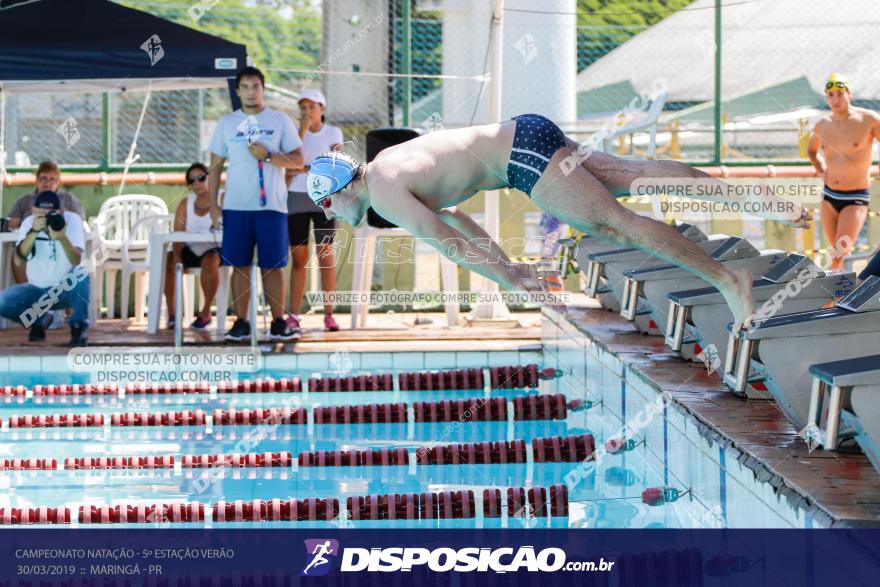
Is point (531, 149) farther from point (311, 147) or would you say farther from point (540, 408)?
point (311, 147)

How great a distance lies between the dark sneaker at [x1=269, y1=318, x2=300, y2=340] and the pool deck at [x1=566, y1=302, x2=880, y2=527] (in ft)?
9.57

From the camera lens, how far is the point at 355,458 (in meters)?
5.25

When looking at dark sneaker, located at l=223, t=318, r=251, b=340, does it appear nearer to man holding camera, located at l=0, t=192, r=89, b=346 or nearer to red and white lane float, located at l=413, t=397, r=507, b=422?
man holding camera, located at l=0, t=192, r=89, b=346

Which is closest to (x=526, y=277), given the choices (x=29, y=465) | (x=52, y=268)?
(x=29, y=465)

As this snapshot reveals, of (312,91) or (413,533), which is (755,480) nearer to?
(413,533)

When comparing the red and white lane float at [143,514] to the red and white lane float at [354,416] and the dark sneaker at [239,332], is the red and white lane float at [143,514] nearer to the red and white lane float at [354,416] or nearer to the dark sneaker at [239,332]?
the red and white lane float at [354,416]

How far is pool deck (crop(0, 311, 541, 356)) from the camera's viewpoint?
7.47m

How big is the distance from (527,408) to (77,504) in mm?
2457

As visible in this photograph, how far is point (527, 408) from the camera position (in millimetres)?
6152

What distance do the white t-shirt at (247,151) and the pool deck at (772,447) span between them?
2.83m

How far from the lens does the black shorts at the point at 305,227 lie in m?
8.05

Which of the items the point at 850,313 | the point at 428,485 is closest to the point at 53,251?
the point at 428,485

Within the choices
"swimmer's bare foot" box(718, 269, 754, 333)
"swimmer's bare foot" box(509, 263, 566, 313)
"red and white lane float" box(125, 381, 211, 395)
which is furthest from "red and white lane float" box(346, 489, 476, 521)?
"red and white lane float" box(125, 381, 211, 395)

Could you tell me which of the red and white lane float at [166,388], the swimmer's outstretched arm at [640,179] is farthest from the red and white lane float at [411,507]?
the red and white lane float at [166,388]
